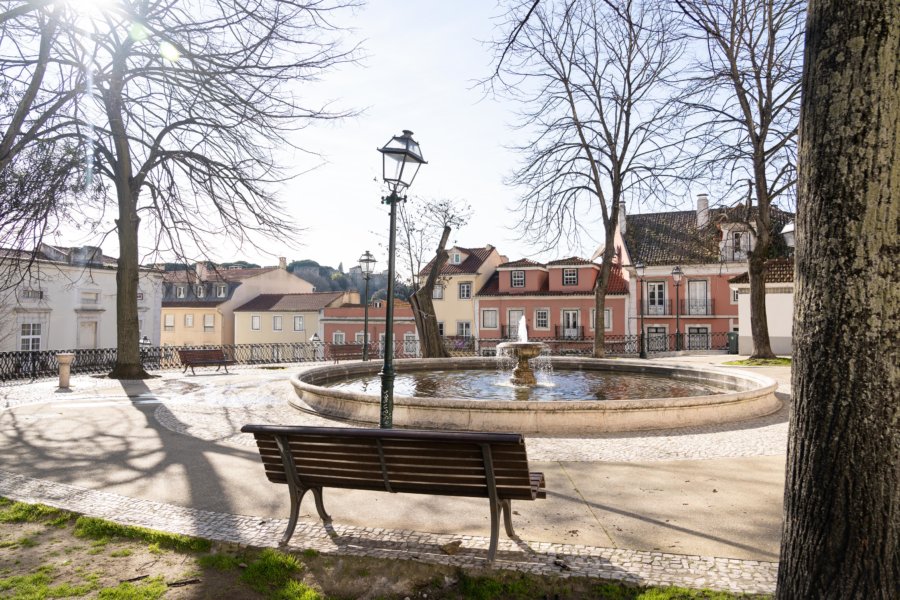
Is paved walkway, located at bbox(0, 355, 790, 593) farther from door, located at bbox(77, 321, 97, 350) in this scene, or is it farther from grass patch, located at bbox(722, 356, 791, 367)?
door, located at bbox(77, 321, 97, 350)

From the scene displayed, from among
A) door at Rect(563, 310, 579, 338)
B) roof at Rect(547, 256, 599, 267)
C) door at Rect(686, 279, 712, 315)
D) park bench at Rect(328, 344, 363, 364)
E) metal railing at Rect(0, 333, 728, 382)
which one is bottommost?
metal railing at Rect(0, 333, 728, 382)

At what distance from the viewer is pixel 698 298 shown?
36781mm

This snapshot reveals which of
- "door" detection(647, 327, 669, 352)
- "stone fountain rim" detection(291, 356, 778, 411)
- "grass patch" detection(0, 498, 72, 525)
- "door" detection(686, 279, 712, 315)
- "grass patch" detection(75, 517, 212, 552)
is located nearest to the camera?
"grass patch" detection(75, 517, 212, 552)

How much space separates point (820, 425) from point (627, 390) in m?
9.20

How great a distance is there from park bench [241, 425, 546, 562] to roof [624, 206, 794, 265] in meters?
34.4

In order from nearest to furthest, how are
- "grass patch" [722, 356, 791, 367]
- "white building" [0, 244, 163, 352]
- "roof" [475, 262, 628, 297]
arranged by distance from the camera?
"grass patch" [722, 356, 791, 367]
"white building" [0, 244, 163, 352]
"roof" [475, 262, 628, 297]

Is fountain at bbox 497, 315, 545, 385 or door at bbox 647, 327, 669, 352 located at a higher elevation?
fountain at bbox 497, 315, 545, 385

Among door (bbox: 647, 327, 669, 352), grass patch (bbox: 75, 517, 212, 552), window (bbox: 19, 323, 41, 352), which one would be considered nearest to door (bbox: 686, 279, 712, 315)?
door (bbox: 647, 327, 669, 352)

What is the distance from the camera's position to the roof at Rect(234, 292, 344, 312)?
47625 millimetres

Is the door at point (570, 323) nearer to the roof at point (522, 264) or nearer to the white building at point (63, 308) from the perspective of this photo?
the roof at point (522, 264)

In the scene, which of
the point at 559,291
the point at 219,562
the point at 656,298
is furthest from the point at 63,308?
the point at 656,298

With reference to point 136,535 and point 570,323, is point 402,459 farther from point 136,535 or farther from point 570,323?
point 570,323

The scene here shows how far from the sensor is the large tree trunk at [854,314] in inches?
98.8

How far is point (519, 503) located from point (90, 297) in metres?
35.8
